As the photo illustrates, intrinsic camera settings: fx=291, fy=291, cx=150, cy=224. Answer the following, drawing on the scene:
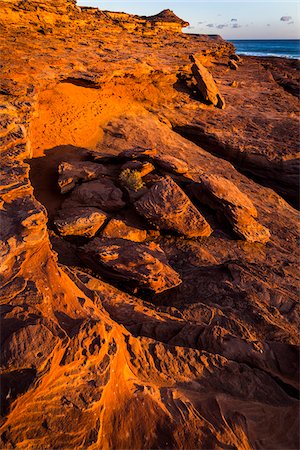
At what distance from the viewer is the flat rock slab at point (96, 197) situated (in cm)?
915

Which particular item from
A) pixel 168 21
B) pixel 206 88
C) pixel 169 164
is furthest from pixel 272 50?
pixel 169 164

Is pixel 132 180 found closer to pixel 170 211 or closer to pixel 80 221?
pixel 170 211

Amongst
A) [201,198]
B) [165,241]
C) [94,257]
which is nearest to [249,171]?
[201,198]

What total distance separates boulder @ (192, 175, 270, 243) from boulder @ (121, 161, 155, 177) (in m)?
1.95

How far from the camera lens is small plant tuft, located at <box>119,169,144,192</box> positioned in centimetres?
959

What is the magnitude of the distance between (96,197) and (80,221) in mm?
1224

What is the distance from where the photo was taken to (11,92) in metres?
10.2

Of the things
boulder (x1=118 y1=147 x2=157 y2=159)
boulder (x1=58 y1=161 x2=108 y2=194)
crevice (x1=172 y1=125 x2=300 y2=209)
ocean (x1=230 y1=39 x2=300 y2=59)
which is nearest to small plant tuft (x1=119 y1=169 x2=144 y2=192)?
boulder (x1=58 y1=161 x2=108 y2=194)

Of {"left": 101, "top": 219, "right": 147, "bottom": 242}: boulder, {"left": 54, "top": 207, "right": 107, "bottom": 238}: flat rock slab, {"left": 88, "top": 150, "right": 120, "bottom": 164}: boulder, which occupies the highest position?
{"left": 88, "top": 150, "right": 120, "bottom": 164}: boulder

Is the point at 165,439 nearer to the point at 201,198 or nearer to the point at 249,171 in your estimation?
the point at 201,198

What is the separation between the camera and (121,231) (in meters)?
8.73

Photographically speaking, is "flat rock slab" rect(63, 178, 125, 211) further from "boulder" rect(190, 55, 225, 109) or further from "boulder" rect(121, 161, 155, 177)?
"boulder" rect(190, 55, 225, 109)

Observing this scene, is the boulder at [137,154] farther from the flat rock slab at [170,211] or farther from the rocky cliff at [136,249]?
the flat rock slab at [170,211]

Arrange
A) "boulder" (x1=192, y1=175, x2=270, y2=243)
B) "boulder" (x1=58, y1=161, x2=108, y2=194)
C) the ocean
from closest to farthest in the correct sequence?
"boulder" (x1=58, y1=161, x2=108, y2=194) < "boulder" (x1=192, y1=175, x2=270, y2=243) < the ocean
